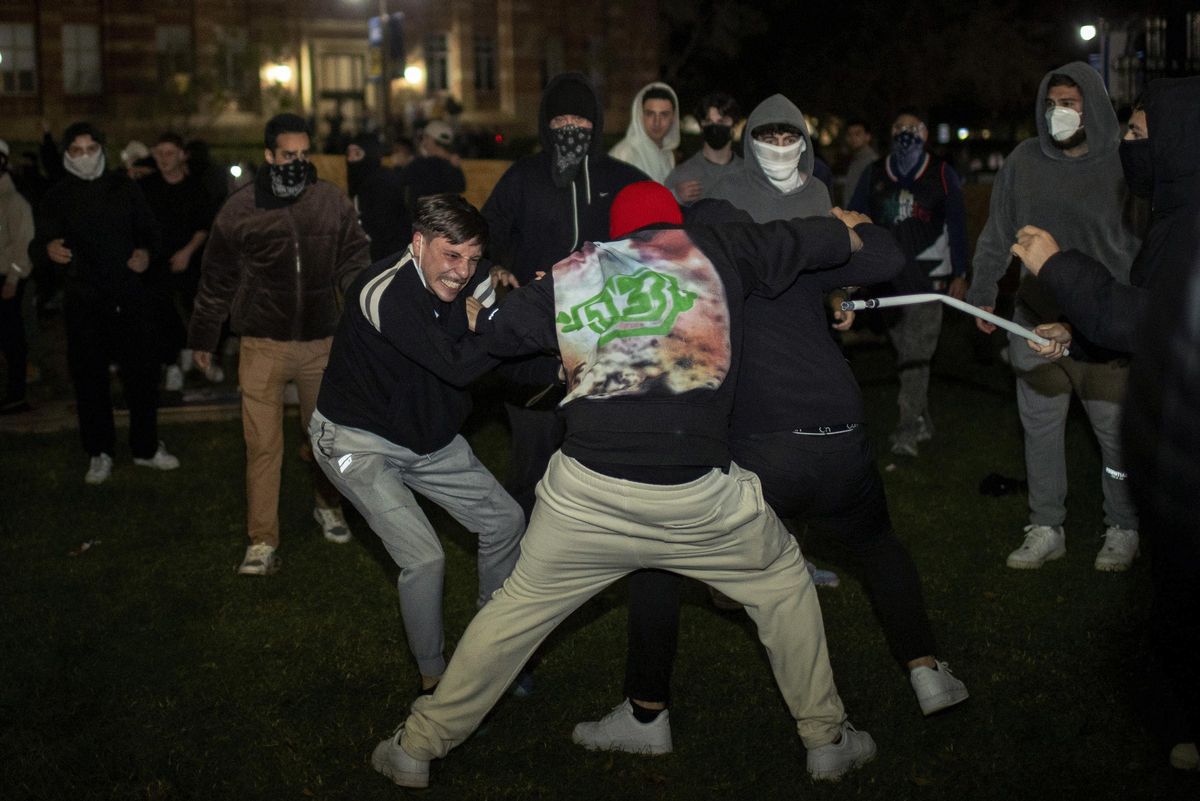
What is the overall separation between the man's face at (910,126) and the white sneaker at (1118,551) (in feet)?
11.3

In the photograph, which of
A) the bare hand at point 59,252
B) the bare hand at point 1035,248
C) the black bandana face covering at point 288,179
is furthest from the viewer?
the bare hand at point 59,252

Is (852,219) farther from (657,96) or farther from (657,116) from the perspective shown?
(657,96)

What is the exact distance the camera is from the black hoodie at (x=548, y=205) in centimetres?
707

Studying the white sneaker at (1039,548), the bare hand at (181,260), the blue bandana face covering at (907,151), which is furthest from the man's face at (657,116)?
the bare hand at (181,260)

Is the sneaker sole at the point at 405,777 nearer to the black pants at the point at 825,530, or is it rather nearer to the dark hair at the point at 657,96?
the black pants at the point at 825,530

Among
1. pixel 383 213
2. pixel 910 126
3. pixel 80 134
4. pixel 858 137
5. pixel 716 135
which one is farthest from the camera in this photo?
pixel 858 137

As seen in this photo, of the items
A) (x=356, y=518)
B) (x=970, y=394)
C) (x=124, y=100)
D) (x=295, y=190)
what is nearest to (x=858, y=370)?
(x=970, y=394)

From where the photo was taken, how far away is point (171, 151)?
11461 millimetres

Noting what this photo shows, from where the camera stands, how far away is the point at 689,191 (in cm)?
785

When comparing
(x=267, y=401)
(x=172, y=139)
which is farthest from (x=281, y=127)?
(x=172, y=139)

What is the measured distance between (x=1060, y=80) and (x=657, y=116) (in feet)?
8.66

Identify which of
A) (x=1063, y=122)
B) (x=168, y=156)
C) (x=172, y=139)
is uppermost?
(x=172, y=139)

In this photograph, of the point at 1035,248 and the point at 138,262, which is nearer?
the point at 1035,248

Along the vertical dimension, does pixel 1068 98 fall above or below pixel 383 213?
above
